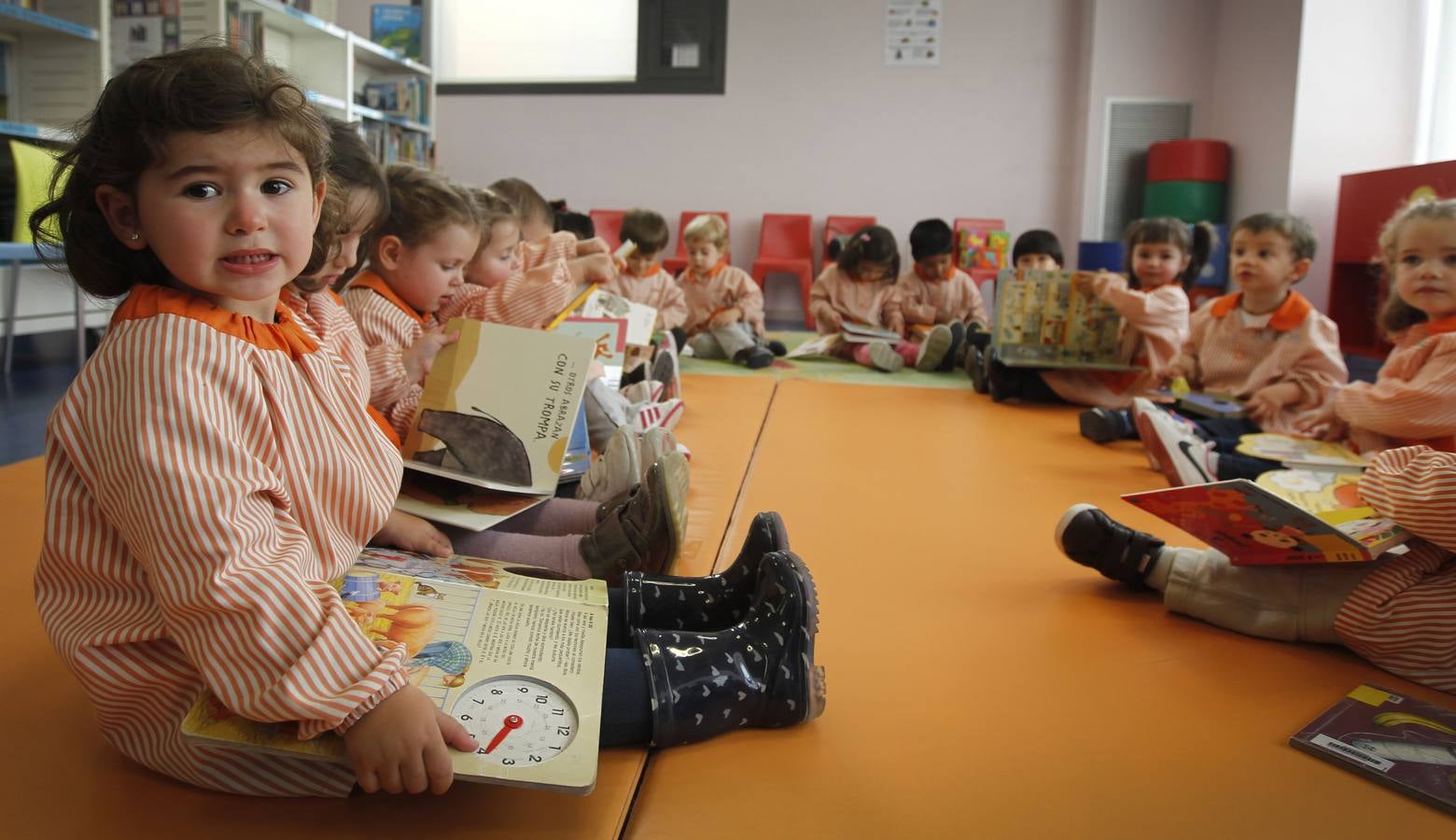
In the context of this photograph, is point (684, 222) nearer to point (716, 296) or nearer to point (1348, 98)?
point (716, 296)

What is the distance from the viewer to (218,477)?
26.8 inches

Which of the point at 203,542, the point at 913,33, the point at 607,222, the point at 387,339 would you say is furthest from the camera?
the point at 607,222

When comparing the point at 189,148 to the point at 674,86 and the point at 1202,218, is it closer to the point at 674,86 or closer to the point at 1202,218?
the point at 1202,218

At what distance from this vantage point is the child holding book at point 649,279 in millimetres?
3791

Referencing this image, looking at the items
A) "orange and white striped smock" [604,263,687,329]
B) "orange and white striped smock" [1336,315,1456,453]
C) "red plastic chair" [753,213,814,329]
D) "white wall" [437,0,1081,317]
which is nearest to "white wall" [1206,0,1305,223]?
"white wall" [437,0,1081,317]

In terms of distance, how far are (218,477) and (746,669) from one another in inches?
18.0

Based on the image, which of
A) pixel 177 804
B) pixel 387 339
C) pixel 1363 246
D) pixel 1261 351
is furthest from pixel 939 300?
pixel 177 804

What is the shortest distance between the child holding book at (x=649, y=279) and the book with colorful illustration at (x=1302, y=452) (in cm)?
219

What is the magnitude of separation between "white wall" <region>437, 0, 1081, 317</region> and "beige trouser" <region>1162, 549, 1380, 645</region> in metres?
4.86

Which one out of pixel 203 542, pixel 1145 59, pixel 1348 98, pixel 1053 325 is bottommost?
pixel 203 542

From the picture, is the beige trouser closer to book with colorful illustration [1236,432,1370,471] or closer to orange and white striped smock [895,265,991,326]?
book with colorful illustration [1236,432,1370,471]

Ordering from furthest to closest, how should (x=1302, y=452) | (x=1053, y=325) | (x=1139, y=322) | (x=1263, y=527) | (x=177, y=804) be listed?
(x=1053, y=325)
(x=1139, y=322)
(x=1302, y=452)
(x=1263, y=527)
(x=177, y=804)

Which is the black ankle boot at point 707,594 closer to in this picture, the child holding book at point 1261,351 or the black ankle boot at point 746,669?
the black ankle boot at point 746,669

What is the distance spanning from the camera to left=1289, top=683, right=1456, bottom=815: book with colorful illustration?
830 millimetres
